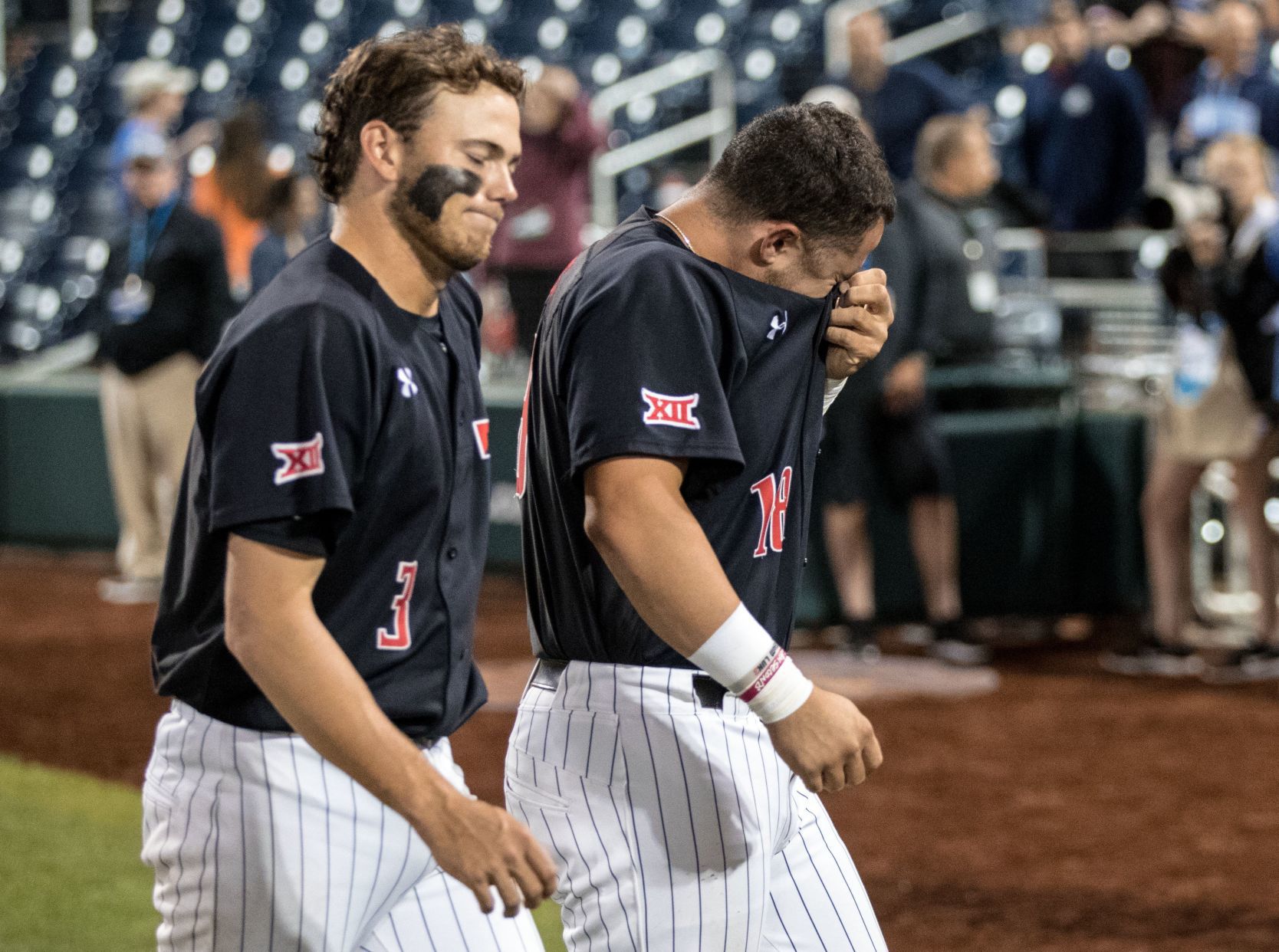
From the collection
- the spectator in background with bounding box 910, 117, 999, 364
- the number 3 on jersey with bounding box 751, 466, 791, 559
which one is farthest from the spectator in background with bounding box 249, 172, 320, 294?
the number 3 on jersey with bounding box 751, 466, 791, 559

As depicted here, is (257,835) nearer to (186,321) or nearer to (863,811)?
(863,811)

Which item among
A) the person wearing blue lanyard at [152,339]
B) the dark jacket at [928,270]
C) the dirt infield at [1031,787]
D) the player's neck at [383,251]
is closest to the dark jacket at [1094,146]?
the dark jacket at [928,270]

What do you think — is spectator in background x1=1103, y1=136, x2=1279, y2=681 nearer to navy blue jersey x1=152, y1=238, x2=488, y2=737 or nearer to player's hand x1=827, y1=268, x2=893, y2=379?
player's hand x1=827, y1=268, x2=893, y2=379

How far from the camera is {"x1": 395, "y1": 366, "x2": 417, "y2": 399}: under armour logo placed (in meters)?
2.22

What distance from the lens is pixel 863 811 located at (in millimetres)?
5797

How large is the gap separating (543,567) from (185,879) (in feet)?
2.18

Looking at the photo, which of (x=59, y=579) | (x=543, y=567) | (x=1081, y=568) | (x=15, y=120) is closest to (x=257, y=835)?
(x=543, y=567)

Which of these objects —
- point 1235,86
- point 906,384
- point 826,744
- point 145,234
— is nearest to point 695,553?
point 826,744

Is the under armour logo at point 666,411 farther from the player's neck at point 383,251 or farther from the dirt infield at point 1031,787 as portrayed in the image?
the dirt infield at point 1031,787

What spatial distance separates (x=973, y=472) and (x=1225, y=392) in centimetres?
136

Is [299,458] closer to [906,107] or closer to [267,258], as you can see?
[267,258]

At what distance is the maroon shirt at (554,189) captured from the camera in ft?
34.4

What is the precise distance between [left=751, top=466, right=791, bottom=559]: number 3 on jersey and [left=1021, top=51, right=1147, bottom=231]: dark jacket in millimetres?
8852

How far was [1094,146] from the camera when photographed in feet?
35.7
